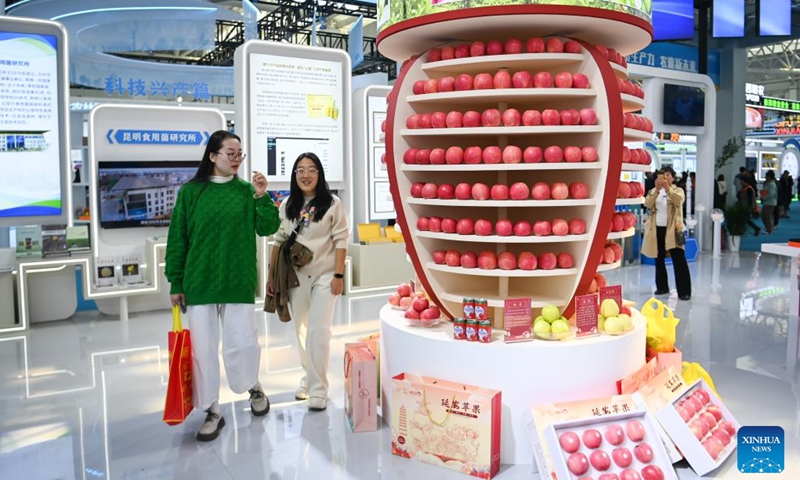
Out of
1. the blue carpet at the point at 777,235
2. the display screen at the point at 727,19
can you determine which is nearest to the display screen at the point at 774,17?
the display screen at the point at 727,19

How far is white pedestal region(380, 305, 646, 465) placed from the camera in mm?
3439

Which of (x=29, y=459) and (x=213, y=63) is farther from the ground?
(x=213, y=63)

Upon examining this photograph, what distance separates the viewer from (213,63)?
75.2ft

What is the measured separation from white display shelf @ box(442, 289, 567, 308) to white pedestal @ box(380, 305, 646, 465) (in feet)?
0.88

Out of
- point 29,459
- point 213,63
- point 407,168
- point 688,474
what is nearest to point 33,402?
point 29,459

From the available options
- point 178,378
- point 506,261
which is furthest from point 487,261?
point 178,378

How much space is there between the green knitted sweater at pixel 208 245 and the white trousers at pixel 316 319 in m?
0.52

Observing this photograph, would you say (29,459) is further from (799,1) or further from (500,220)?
(799,1)

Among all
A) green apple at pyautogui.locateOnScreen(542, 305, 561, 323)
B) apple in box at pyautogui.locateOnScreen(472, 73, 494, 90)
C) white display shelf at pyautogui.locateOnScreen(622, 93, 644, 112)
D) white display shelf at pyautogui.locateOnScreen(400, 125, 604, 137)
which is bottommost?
green apple at pyautogui.locateOnScreen(542, 305, 561, 323)

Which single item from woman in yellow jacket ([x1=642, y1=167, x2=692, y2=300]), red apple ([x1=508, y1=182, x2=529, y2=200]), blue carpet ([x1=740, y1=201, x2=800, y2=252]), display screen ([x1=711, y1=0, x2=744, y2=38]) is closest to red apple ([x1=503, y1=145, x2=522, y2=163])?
red apple ([x1=508, y1=182, x2=529, y2=200])

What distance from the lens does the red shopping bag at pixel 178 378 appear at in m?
3.67

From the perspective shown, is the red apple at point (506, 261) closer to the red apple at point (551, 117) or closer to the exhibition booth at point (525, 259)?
→ the exhibition booth at point (525, 259)

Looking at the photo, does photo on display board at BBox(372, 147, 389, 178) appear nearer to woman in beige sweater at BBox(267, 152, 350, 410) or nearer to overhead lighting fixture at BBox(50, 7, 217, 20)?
overhead lighting fixture at BBox(50, 7, 217, 20)

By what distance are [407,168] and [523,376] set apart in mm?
1326
